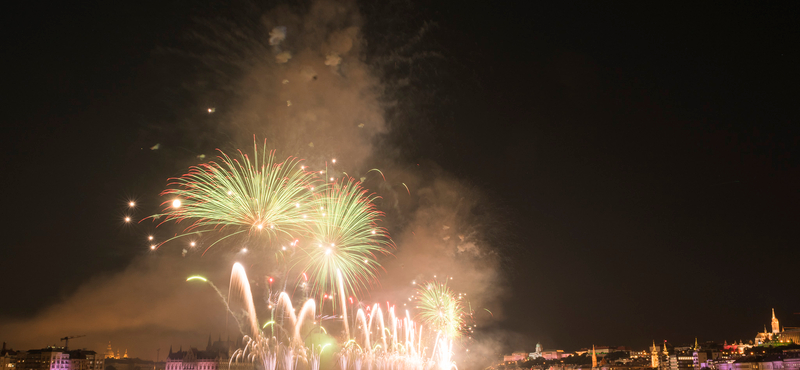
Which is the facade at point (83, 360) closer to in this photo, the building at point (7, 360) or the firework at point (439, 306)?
the building at point (7, 360)

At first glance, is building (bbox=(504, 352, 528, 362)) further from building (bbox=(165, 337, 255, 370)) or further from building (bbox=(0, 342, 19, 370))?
building (bbox=(0, 342, 19, 370))

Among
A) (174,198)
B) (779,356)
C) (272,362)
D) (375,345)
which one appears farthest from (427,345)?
(779,356)

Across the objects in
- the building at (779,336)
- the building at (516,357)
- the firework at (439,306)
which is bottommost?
the building at (516,357)

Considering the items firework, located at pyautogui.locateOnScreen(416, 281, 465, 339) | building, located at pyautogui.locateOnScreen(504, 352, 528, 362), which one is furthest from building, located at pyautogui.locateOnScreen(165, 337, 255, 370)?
building, located at pyautogui.locateOnScreen(504, 352, 528, 362)

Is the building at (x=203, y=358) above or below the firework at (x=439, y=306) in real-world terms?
below

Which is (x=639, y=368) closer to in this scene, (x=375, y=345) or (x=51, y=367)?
(x=375, y=345)

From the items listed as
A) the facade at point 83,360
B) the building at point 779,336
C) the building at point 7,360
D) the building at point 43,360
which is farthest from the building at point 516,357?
the building at point 7,360

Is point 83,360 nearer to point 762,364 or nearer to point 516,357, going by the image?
point 762,364

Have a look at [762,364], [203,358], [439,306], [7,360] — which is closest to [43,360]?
[7,360]
